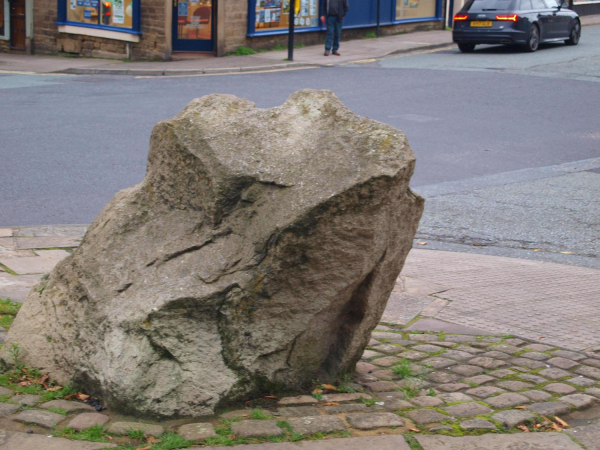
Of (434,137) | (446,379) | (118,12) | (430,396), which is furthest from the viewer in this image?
(118,12)

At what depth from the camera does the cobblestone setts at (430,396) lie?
3863 mm

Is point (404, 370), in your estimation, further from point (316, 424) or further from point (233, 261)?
point (233, 261)

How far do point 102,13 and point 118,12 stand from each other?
24.0 inches

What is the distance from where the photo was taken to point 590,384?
15.1 ft

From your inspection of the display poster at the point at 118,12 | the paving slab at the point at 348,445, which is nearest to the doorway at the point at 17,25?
the display poster at the point at 118,12

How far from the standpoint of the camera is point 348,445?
3695 mm

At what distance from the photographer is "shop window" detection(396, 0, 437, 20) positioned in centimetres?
2862

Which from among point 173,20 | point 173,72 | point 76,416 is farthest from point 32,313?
point 173,20

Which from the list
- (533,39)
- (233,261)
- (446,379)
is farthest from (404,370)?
(533,39)

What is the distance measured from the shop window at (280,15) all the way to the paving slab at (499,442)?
2040 cm

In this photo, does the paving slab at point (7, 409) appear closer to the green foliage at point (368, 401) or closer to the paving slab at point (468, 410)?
the green foliage at point (368, 401)

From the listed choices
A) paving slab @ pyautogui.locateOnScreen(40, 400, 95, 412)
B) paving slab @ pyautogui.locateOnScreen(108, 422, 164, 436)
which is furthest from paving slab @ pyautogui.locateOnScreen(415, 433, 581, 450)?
paving slab @ pyautogui.locateOnScreen(40, 400, 95, 412)

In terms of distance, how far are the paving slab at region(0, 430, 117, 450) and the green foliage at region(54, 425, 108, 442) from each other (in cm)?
3

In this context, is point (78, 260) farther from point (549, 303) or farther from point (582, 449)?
point (549, 303)
